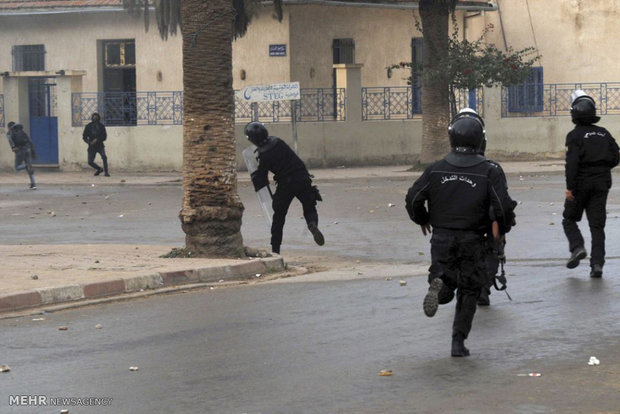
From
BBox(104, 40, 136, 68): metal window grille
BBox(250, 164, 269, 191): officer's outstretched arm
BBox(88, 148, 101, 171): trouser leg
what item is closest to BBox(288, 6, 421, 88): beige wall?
BBox(104, 40, 136, 68): metal window grille

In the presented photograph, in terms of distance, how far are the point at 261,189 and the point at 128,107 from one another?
19.2m

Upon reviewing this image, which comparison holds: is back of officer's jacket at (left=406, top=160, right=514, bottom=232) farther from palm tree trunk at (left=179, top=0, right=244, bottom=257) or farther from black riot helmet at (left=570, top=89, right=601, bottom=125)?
palm tree trunk at (left=179, top=0, right=244, bottom=257)

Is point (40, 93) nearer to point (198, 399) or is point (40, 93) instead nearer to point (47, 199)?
point (47, 199)

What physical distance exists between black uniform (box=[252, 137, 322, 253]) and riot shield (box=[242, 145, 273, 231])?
0.13 m

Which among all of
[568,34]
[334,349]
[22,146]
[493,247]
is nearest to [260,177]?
[334,349]

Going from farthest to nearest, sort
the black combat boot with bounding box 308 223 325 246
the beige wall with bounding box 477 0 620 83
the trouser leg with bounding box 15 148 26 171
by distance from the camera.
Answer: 1. the beige wall with bounding box 477 0 620 83
2. the trouser leg with bounding box 15 148 26 171
3. the black combat boot with bounding box 308 223 325 246

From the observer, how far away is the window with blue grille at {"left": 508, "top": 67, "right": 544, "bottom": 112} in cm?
3350

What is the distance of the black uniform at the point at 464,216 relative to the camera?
815cm

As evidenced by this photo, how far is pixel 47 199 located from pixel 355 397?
19.1m

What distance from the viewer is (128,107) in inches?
1298

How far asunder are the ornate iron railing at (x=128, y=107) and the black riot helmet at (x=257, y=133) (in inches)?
726

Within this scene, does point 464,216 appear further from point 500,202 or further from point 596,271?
point 596,271

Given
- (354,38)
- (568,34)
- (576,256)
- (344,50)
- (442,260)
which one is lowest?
(576,256)

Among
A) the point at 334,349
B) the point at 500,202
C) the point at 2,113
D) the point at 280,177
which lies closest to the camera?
the point at 500,202
